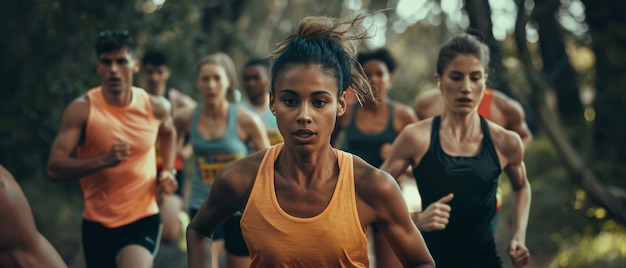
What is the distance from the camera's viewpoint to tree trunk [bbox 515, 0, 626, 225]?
384 inches

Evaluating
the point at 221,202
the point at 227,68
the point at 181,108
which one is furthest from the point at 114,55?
the point at 221,202

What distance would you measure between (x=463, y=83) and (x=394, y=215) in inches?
72.4

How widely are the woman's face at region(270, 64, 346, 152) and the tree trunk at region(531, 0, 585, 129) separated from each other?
9.82m

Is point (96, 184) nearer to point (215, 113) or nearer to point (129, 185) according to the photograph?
point (129, 185)

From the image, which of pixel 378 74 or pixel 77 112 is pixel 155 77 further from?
pixel 77 112

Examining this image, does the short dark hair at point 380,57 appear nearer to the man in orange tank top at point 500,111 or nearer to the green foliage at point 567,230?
the man in orange tank top at point 500,111

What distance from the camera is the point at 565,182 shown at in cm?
1334

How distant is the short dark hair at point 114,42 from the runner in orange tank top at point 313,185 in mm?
2695

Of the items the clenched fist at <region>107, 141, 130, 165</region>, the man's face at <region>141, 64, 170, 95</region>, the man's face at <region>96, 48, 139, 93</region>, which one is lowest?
the clenched fist at <region>107, 141, 130, 165</region>

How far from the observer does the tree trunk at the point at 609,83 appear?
10.1m

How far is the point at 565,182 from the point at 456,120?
862 cm

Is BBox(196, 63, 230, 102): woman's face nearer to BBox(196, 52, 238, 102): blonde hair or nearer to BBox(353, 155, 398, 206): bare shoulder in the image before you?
BBox(196, 52, 238, 102): blonde hair

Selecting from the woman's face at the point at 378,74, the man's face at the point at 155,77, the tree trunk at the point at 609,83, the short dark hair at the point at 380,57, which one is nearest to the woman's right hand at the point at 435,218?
the woman's face at the point at 378,74

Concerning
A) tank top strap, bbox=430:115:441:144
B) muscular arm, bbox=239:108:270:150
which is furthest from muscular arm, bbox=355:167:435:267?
muscular arm, bbox=239:108:270:150
